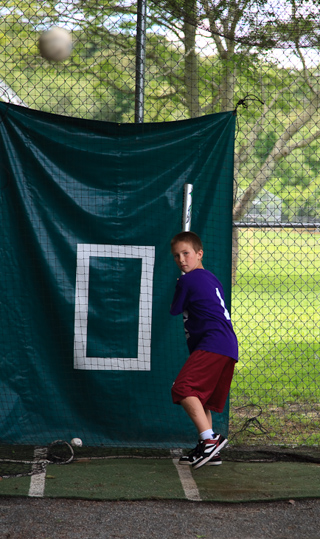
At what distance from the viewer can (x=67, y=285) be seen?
182 inches

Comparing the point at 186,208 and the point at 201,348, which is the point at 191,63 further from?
the point at 201,348

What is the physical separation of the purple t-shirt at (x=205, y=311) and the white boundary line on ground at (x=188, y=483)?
82cm

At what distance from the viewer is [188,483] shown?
3.67m

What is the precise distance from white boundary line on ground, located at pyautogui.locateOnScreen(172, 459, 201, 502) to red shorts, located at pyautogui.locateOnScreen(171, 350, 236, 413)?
0.46m

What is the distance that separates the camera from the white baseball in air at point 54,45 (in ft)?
16.1

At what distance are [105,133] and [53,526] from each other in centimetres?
288

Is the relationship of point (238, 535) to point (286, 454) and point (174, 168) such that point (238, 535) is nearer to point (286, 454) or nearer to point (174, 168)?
point (286, 454)

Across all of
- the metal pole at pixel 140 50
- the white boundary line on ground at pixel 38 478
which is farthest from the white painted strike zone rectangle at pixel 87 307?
the metal pole at pixel 140 50

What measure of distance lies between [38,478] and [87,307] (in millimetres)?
1379

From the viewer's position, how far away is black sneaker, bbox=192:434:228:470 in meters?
3.66

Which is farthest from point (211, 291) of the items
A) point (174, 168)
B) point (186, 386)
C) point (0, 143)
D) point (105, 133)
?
point (0, 143)

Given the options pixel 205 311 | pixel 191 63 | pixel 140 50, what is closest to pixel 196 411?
pixel 205 311

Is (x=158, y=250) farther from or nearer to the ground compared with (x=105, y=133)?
nearer to the ground

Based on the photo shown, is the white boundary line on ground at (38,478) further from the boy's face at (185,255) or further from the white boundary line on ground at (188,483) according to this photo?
the boy's face at (185,255)
